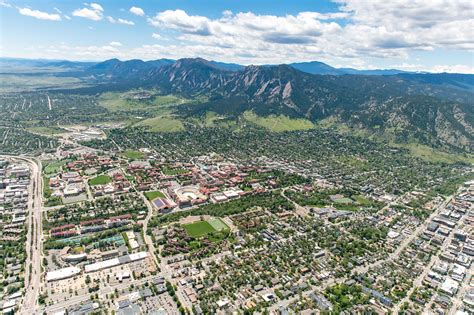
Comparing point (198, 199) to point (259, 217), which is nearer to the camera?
point (259, 217)

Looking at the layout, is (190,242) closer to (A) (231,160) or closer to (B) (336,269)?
(B) (336,269)

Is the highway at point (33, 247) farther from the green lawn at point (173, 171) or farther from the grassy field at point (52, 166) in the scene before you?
the green lawn at point (173, 171)

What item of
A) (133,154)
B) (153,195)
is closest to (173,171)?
(153,195)

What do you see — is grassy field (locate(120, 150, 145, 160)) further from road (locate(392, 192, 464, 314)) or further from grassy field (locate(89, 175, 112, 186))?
road (locate(392, 192, 464, 314))

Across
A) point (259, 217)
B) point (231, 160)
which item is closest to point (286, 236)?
point (259, 217)

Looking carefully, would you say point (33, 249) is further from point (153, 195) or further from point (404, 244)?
point (404, 244)

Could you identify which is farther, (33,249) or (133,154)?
(133,154)
